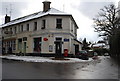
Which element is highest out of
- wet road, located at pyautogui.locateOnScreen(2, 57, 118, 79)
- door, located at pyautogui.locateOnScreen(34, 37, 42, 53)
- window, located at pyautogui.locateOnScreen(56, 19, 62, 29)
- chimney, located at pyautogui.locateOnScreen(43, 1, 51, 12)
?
chimney, located at pyautogui.locateOnScreen(43, 1, 51, 12)

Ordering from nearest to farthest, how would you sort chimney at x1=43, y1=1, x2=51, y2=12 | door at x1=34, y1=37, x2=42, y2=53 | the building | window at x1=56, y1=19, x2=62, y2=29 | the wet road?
the wet road, the building, window at x1=56, y1=19, x2=62, y2=29, door at x1=34, y1=37, x2=42, y2=53, chimney at x1=43, y1=1, x2=51, y2=12

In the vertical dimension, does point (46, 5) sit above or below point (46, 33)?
above

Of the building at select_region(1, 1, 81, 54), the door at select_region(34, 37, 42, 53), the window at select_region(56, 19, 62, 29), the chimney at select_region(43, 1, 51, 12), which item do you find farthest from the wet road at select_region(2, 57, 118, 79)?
the chimney at select_region(43, 1, 51, 12)

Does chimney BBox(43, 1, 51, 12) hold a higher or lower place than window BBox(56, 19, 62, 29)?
higher

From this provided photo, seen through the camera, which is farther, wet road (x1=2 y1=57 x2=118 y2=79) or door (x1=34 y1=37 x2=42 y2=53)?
door (x1=34 y1=37 x2=42 y2=53)

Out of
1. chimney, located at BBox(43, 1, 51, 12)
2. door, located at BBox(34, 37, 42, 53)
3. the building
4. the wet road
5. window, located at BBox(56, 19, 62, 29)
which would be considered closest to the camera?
the wet road

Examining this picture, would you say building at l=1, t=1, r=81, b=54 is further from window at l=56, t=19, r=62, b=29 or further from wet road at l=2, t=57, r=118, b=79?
wet road at l=2, t=57, r=118, b=79

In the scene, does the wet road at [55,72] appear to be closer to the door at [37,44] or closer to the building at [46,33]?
the building at [46,33]

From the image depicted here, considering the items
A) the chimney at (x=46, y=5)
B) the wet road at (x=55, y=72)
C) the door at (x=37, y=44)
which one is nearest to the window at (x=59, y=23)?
the door at (x=37, y=44)

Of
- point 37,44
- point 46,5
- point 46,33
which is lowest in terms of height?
point 37,44

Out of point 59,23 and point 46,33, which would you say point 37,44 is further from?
point 59,23

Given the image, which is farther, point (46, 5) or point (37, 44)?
point (46, 5)

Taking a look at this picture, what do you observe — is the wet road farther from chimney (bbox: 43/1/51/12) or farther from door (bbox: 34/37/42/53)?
chimney (bbox: 43/1/51/12)

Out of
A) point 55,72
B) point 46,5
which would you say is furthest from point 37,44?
point 55,72
